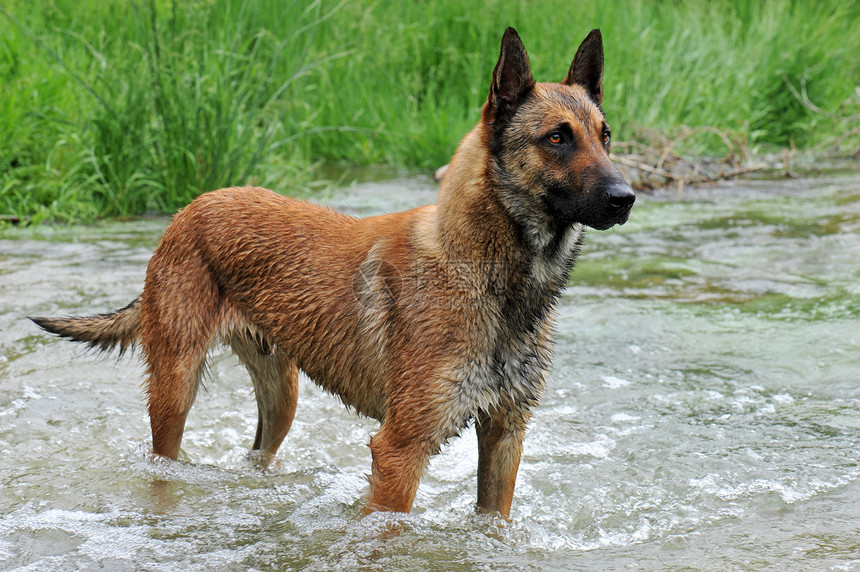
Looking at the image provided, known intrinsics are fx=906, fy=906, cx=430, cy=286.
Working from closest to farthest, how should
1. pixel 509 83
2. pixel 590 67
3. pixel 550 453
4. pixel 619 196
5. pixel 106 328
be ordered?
pixel 619 196 → pixel 509 83 → pixel 590 67 → pixel 106 328 → pixel 550 453

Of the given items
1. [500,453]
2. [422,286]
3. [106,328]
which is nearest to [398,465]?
[500,453]

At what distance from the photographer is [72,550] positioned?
3.22 meters

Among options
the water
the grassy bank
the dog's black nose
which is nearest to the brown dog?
the dog's black nose

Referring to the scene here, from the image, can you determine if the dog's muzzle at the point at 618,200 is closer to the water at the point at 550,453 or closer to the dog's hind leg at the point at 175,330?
the water at the point at 550,453

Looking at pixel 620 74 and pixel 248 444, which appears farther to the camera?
pixel 620 74

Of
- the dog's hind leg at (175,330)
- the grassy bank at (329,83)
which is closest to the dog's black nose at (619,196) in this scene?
the dog's hind leg at (175,330)

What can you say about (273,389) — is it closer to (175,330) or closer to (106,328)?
(175,330)

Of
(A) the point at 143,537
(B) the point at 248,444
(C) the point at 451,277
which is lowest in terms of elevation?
(B) the point at 248,444

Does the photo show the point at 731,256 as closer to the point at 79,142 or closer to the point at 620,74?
the point at 620,74

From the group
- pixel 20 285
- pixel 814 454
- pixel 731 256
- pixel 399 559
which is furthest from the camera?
pixel 731 256

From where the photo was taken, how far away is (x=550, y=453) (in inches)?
169

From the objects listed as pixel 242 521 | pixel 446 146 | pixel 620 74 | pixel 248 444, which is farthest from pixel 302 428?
pixel 620 74

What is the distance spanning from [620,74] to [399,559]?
353 inches

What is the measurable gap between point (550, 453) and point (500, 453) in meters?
0.79
